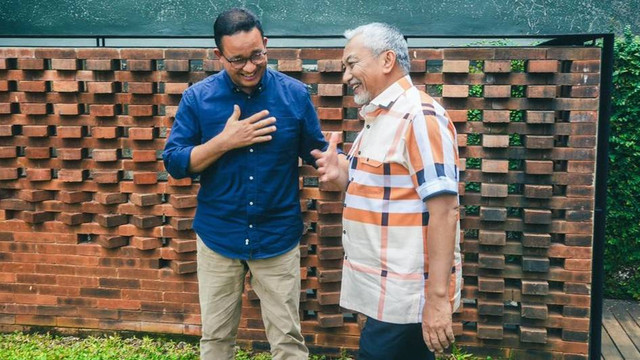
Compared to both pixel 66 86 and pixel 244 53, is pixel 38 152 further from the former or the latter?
pixel 244 53

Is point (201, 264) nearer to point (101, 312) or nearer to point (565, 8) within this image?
point (101, 312)

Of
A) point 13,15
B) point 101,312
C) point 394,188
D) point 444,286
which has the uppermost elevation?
point 13,15

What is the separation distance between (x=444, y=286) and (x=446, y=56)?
192cm

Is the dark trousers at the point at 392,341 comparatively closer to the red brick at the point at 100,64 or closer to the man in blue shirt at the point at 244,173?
the man in blue shirt at the point at 244,173

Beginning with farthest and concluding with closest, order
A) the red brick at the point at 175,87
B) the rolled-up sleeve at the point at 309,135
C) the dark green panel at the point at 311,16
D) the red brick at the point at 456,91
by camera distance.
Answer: the dark green panel at the point at 311,16 < the red brick at the point at 175,87 < the red brick at the point at 456,91 < the rolled-up sleeve at the point at 309,135

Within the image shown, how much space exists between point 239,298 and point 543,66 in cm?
237

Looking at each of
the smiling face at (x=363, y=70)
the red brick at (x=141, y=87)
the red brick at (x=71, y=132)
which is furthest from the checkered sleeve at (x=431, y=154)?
the red brick at (x=71, y=132)

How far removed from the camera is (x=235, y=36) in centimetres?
259

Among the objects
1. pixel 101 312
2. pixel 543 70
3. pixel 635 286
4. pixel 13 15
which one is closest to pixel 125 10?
pixel 13 15

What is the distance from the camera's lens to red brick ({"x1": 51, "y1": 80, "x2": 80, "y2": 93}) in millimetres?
3909

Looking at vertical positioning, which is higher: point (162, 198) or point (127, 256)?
point (162, 198)

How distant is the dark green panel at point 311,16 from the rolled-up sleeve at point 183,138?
2395 mm

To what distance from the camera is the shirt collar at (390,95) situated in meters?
2.26

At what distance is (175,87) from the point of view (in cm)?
379
